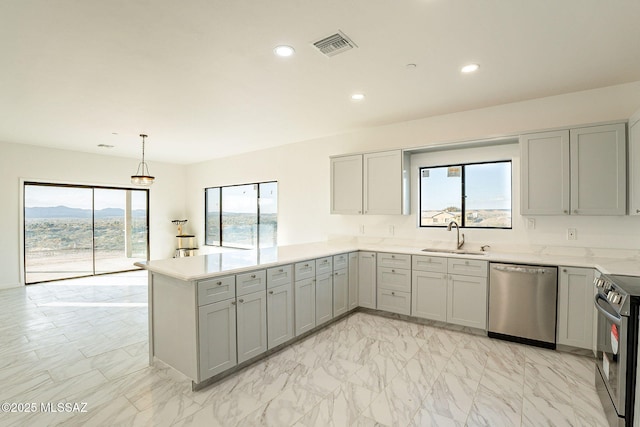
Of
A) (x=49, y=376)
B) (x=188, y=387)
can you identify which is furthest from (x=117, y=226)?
(x=188, y=387)

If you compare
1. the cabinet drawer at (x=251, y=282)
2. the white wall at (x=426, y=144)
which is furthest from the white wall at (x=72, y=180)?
the cabinet drawer at (x=251, y=282)

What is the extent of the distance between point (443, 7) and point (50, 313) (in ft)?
18.8

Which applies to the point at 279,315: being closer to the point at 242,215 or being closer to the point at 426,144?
the point at 426,144

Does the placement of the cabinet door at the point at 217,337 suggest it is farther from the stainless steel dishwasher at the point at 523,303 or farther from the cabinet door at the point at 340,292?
the stainless steel dishwasher at the point at 523,303

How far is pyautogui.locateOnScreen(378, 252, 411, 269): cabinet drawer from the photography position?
3.81 metres

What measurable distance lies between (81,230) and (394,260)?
662 centimetres

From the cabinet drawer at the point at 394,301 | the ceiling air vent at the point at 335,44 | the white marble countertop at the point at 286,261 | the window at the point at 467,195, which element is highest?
the ceiling air vent at the point at 335,44

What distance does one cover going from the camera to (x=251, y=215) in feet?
22.1

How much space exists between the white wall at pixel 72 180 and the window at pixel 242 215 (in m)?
1.04

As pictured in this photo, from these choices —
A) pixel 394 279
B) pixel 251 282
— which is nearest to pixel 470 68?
pixel 394 279

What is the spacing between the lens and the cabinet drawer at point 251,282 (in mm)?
2643

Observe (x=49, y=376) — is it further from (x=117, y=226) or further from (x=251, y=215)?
(x=117, y=226)

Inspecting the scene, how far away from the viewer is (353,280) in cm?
414

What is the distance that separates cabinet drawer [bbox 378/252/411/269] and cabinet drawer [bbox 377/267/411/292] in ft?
0.17
